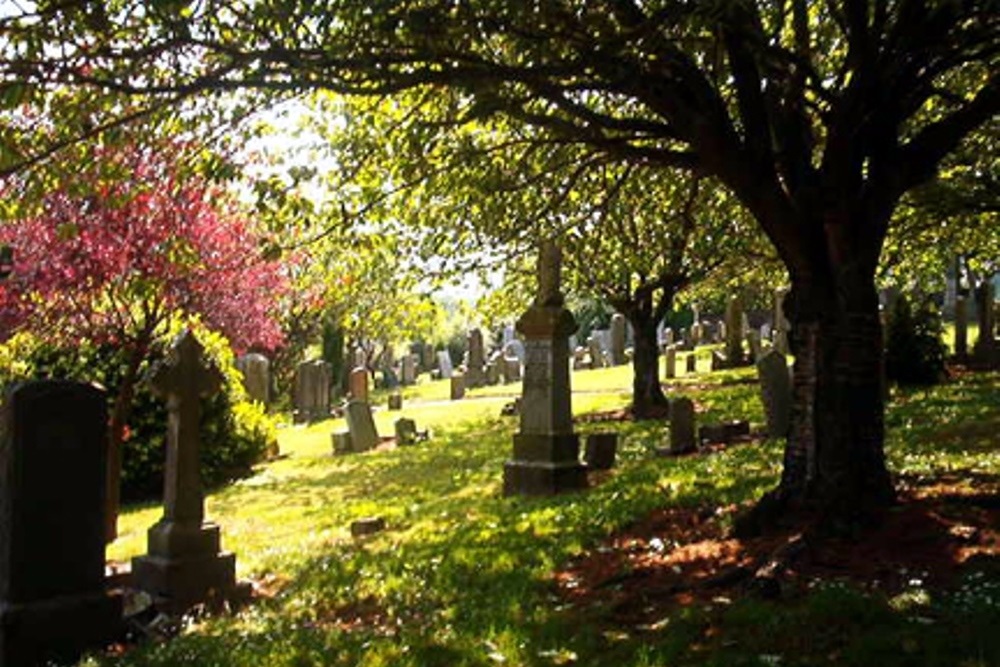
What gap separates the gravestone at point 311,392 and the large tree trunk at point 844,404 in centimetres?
2420

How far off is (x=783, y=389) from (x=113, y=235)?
9518mm

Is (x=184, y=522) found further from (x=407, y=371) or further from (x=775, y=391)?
(x=407, y=371)

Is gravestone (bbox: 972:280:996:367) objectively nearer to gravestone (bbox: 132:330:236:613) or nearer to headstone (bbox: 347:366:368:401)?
headstone (bbox: 347:366:368:401)

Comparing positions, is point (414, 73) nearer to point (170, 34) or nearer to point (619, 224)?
point (170, 34)

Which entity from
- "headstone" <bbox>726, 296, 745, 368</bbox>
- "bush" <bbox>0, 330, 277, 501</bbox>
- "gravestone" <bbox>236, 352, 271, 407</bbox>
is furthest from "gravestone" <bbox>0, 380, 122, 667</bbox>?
"headstone" <bbox>726, 296, 745, 368</bbox>

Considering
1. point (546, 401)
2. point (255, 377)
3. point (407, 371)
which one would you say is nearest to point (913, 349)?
point (546, 401)

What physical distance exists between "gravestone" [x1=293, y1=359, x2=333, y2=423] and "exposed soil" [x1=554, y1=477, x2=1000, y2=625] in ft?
77.0

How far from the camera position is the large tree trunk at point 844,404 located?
725 cm

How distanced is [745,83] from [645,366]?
13463 mm

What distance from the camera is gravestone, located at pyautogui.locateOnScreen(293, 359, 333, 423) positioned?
3059 centimetres

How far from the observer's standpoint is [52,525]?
273 inches

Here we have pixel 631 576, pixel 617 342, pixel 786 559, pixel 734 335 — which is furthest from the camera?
pixel 617 342

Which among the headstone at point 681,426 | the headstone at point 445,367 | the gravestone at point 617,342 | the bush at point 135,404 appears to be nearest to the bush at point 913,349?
the headstone at point 681,426

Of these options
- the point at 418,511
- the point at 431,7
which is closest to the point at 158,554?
the point at 418,511
